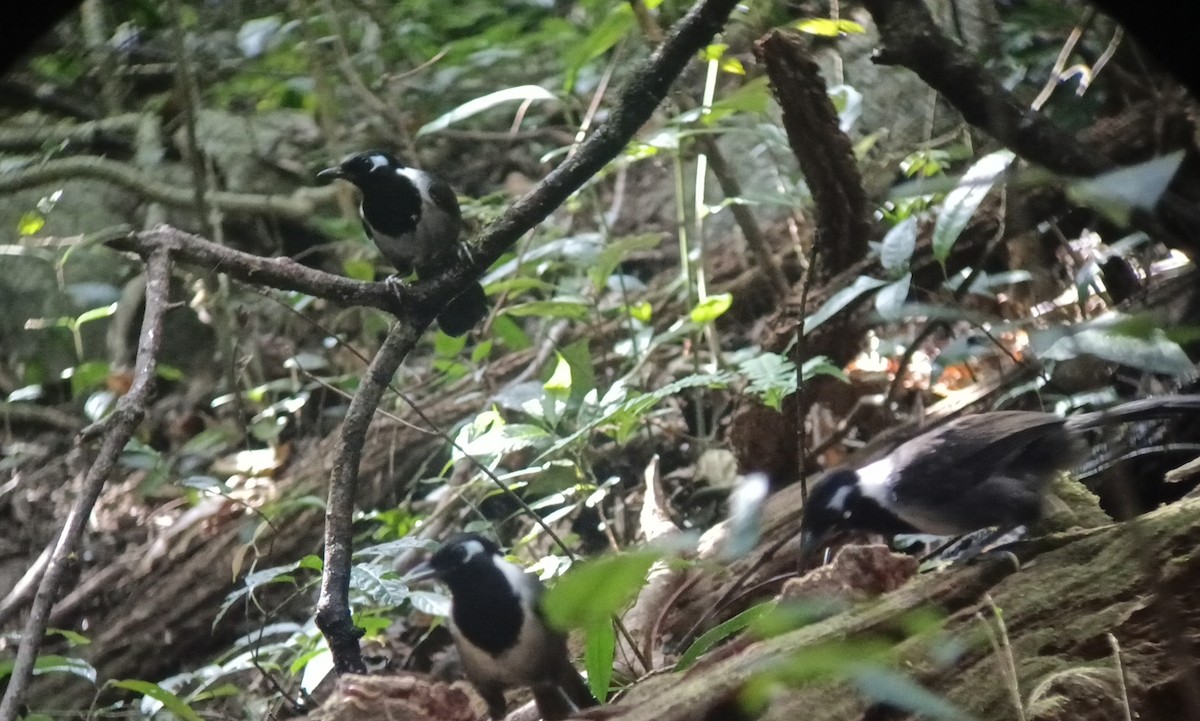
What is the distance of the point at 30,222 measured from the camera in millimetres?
6078

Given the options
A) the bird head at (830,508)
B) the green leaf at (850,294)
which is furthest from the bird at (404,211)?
the bird head at (830,508)

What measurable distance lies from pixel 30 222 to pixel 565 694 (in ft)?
16.8

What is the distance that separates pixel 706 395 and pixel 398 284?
7.26 feet

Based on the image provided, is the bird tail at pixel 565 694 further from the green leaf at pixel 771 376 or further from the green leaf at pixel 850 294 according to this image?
the green leaf at pixel 850 294

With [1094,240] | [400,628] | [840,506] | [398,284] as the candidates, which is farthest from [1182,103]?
[400,628]

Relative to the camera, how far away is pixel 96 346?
704 centimetres

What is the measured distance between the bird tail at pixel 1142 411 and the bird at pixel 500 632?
4.36 feet

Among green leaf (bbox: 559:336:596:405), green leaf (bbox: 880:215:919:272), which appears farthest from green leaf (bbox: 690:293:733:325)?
green leaf (bbox: 880:215:919:272)

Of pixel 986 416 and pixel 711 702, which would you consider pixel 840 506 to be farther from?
pixel 711 702

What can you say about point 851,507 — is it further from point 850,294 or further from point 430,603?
point 430,603

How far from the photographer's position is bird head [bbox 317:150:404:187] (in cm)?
399

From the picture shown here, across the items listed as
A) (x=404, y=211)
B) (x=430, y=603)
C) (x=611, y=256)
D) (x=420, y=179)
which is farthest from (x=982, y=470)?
(x=420, y=179)

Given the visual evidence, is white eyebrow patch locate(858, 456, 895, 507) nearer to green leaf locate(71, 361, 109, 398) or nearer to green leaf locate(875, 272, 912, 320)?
green leaf locate(875, 272, 912, 320)

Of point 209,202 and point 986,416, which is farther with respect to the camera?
point 209,202
